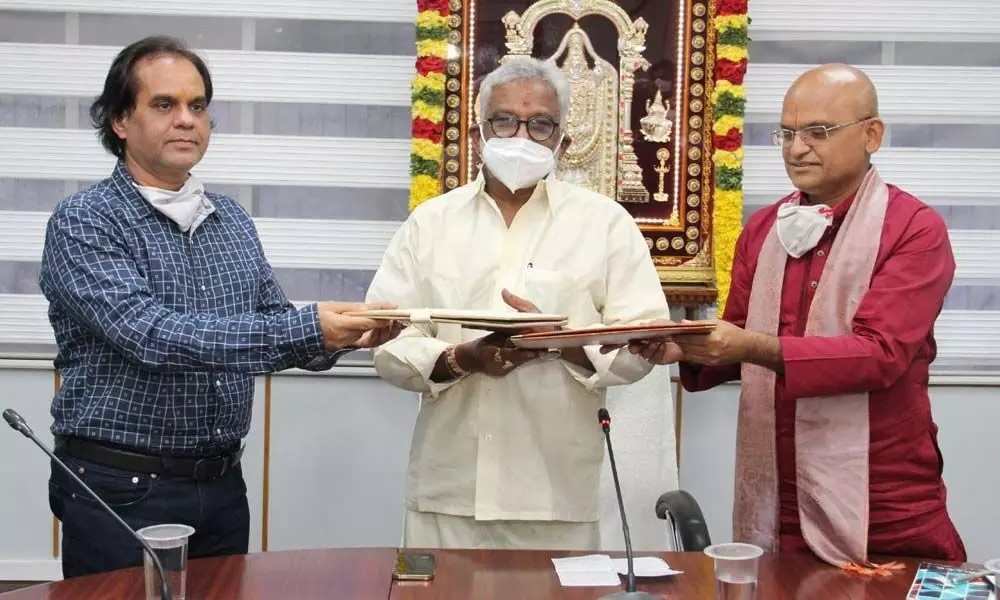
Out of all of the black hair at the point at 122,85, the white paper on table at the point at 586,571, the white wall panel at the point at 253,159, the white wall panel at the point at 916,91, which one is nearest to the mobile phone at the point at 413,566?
the white paper on table at the point at 586,571

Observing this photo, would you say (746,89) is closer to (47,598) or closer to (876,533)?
(876,533)

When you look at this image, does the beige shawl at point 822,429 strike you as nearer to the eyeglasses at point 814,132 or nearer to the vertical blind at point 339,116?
the eyeglasses at point 814,132

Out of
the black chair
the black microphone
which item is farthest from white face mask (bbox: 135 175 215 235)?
the black chair

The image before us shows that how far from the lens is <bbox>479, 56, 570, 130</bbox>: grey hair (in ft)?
8.46

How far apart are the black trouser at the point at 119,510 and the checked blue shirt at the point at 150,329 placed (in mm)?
73

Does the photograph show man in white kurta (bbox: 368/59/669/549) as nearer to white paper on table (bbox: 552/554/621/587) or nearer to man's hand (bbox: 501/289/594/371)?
man's hand (bbox: 501/289/594/371)

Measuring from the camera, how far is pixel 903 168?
4.28m

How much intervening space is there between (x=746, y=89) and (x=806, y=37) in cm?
31

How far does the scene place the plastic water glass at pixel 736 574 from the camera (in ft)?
5.92

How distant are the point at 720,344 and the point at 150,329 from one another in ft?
4.00

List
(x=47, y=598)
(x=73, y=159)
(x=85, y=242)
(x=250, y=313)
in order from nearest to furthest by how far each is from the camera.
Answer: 1. (x=47, y=598)
2. (x=85, y=242)
3. (x=250, y=313)
4. (x=73, y=159)

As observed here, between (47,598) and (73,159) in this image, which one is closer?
(47,598)

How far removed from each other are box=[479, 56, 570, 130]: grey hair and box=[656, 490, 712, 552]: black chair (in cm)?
96

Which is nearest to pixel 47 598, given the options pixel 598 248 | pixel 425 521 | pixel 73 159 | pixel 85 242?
pixel 85 242
